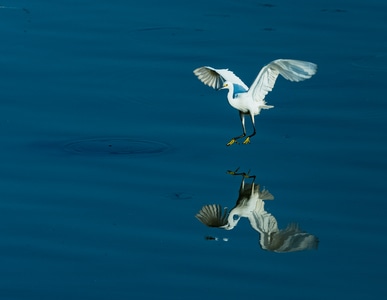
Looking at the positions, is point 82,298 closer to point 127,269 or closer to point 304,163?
point 127,269

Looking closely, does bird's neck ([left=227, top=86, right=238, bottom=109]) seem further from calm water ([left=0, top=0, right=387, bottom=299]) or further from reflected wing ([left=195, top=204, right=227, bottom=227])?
reflected wing ([left=195, top=204, right=227, bottom=227])

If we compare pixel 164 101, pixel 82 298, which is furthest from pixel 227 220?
pixel 164 101

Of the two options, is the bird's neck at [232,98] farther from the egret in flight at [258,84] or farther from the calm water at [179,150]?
the calm water at [179,150]

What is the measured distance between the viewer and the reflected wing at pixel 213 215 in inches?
377

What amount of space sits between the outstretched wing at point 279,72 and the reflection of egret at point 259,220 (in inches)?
43.8

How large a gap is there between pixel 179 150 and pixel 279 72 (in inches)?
47.4

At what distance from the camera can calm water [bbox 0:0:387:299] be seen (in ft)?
28.2

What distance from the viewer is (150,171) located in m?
10.5

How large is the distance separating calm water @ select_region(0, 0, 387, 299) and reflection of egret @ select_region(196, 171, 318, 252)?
5 centimetres

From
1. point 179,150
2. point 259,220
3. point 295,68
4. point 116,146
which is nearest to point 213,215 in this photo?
point 259,220

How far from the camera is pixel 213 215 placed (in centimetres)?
970

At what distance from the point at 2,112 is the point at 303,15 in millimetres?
4564

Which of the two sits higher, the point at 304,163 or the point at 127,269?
the point at 304,163

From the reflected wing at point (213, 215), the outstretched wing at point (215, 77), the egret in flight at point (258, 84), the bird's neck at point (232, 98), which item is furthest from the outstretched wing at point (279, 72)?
the reflected wing at point (213, 215)
